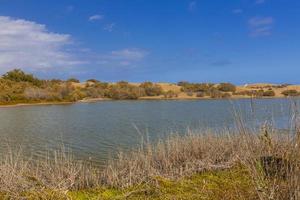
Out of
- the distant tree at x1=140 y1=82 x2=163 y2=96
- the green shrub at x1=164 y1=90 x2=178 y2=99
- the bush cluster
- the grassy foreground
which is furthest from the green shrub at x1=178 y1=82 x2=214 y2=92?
the grassy foreground

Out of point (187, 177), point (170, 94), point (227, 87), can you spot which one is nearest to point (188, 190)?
point (187, 177)

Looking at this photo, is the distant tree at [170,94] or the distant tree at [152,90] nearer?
the distant tree at [170,94]

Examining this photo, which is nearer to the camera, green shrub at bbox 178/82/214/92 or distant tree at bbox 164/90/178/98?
distant tree at bbox 164/90/178/98

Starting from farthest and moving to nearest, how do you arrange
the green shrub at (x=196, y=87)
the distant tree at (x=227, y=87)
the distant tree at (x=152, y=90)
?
the green shrub at (x=196, y=87) < the distant tree at (x=152, y=90) < the distant tree at (x=227, y=87)

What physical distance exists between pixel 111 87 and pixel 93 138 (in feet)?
181

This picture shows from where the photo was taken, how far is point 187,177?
8.21 meters

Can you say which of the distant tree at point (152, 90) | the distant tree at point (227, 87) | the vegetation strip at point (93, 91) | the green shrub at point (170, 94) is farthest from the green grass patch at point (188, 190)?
the distant tree at point (152, 90)

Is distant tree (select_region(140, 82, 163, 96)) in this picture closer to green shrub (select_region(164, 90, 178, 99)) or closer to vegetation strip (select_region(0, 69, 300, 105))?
vegetation strip (select_region(0, 69, 300, 105))

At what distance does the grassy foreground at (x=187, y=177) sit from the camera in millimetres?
4723

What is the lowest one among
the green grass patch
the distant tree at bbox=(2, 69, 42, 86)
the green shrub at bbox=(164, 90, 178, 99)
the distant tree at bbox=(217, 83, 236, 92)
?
the green grass patch

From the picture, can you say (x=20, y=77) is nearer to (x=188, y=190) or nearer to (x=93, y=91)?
(x=93, y=91)

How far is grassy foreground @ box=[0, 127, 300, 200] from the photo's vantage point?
4723 millimetres

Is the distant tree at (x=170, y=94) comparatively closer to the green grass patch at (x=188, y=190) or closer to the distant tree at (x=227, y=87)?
the distant tree at (x=227, y=87)

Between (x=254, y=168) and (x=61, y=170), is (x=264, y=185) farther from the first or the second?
(x=61, y=170)
